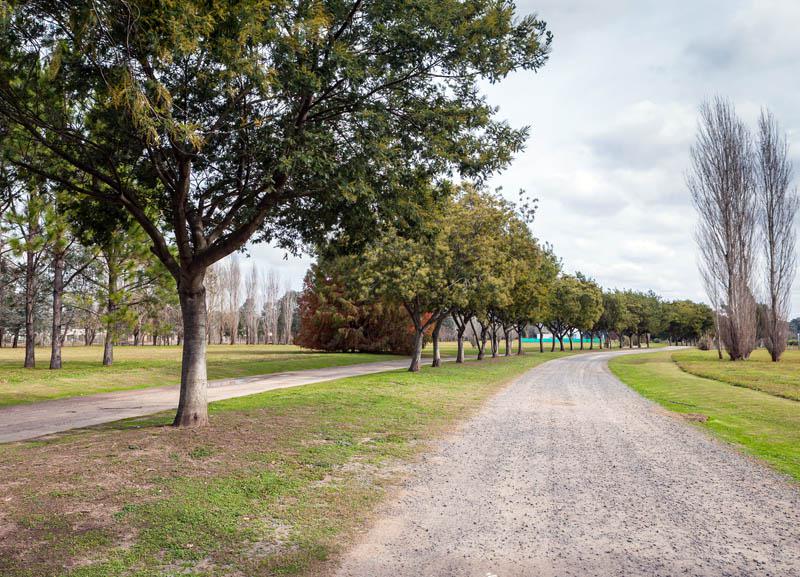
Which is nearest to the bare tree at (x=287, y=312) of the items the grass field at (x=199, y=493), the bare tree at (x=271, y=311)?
the bare tree at (x=271, y=311)

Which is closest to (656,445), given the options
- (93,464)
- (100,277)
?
(93,464)

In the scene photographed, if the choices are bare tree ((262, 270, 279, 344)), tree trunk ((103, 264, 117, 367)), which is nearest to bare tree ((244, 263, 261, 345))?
bare tree ((262, 270, 279, 344))

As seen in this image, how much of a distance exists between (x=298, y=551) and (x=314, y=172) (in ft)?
17.6

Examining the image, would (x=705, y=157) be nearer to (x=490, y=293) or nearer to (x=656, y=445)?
(x=490, y=293)

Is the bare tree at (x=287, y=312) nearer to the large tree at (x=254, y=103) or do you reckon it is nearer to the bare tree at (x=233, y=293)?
the bare tree at (x=233, y=293)

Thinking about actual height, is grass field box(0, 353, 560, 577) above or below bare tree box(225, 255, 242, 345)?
below

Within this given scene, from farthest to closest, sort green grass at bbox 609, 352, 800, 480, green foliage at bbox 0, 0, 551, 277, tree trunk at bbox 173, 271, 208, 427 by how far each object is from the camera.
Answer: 1. tree trunk at bbox 173, 271, 208, 427
2. green grass at bbox 609, 352, 800, 480
3. green foliage at bbox 0, 0, 551, 277

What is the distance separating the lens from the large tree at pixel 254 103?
6598 mm

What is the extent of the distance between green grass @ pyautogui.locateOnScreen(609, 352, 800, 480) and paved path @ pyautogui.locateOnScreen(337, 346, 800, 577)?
617mm

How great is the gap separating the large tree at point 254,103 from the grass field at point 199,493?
1.86m

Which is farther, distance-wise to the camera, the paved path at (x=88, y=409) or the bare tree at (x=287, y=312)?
the bare tree at (x=287, y=312)

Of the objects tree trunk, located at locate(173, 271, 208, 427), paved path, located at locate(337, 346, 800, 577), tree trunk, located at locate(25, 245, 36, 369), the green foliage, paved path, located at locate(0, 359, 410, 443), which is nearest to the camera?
paved path, located at locate(337, 346, 800, 577)

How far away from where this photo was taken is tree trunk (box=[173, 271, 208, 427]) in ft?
30.4

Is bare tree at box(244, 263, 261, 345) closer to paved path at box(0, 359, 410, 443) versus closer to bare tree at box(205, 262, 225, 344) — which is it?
bare tree at box(205, 262, 225, 344)
